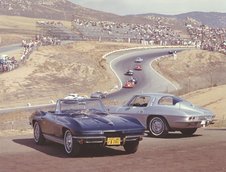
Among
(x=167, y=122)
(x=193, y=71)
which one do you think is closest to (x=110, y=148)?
(x=167, y=122)

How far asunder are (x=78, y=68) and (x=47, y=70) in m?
5.02

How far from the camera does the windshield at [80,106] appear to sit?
13070mm

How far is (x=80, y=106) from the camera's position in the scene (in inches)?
520

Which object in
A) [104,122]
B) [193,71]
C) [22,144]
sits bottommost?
[193,71]

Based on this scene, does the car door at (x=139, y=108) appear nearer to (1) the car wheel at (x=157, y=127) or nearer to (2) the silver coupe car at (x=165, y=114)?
(2) the silver coupe car at (x=165, y=114)

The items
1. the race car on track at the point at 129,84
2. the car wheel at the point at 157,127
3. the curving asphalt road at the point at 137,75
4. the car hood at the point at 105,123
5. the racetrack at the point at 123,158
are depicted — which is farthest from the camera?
the race car on track at the point at 129,84

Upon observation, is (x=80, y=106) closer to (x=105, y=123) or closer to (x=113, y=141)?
(x=105, y=123)

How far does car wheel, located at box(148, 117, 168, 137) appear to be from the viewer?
1582cm

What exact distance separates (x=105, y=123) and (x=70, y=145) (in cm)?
88

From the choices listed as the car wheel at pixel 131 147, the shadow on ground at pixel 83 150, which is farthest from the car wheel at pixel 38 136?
the car wheel at pixel 131 147

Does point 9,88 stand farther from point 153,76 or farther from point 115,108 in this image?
point 115,108

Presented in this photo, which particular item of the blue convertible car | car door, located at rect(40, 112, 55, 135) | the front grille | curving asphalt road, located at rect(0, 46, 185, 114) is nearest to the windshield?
the blue convertible car

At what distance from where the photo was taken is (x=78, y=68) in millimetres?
75500

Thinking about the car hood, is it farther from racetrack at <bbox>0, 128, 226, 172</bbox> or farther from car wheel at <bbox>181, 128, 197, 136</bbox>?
car wheel at <bbox>181, 128, 197, 136</bbox>
